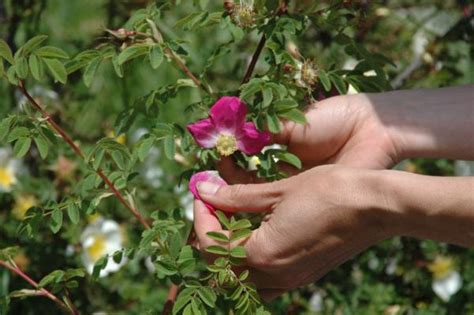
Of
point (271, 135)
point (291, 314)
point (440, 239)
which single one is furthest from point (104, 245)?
point (440, 239)

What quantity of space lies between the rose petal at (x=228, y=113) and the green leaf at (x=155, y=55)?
0.14m

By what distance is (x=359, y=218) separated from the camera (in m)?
1.77

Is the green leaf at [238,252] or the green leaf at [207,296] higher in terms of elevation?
the green leaf at [238,252]

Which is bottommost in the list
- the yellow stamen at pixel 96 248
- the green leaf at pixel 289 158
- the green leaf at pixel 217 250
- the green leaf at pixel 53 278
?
the yellow stamen at pixel 96 248

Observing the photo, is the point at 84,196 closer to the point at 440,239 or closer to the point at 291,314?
the point at 440,239

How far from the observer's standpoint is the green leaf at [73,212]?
1.85 meters

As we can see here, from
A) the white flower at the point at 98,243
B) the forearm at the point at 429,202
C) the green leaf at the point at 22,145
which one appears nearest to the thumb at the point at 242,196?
the forearm at the point at 429,202

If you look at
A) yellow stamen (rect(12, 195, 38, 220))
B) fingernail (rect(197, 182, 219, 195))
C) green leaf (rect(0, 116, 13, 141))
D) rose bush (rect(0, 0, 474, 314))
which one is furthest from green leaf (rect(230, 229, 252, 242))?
yellow stamen (rect(12, 195, 38, 220))

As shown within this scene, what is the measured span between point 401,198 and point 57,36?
2.21 meters

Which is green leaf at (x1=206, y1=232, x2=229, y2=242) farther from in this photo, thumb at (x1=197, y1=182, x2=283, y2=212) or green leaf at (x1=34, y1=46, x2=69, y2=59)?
green leaf at (x1=34, y1=46, x2=69, y2=59)

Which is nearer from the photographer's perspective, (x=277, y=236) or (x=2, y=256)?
(x=277, y=236)

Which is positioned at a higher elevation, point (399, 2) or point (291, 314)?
point (399, 2)

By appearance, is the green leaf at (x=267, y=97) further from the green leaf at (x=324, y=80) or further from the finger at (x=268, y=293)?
the finger at (x=268, y=293)

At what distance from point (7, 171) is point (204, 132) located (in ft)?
4.42
